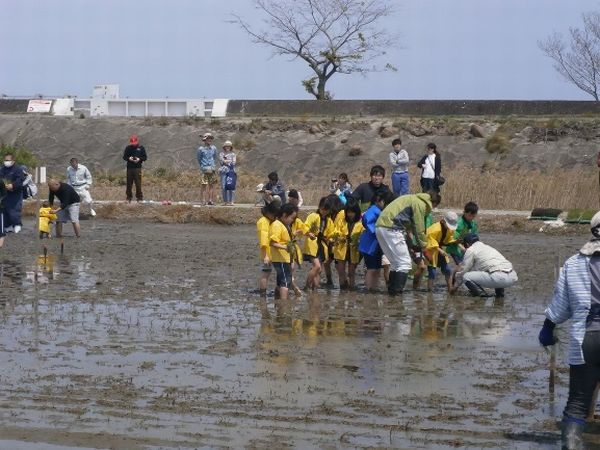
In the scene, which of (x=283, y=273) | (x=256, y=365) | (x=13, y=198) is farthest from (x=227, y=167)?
(x=256, y=365)

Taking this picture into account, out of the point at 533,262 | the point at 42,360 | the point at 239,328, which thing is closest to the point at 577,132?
the point at 533,262

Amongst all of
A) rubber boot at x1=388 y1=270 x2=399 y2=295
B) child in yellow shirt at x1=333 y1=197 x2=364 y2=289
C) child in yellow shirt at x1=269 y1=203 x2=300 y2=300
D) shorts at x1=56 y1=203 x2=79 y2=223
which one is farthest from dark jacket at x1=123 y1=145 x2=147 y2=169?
child in yellow shirt at x1=269 y1=203 x2=300 y2=300

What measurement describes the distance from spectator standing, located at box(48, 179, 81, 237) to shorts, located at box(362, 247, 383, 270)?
739 centimetres

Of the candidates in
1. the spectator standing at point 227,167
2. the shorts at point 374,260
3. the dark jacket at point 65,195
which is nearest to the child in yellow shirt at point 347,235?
the shorts at point 374,260

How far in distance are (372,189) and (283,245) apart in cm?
244

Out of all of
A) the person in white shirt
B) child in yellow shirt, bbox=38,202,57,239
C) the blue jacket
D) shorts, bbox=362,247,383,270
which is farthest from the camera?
the person in white shirt

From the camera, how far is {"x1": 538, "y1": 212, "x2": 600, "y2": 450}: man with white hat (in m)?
7.97

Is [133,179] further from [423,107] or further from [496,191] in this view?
[423,107]

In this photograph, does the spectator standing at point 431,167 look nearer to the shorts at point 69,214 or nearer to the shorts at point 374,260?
the shorts at point 69,214

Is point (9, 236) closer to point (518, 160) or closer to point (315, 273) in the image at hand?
point (315, 273)

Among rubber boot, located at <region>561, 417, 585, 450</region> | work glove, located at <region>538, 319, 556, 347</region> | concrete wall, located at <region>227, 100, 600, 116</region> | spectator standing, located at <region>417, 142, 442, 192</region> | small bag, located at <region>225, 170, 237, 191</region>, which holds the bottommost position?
rubber boot, located at <region>561, 417, 585, 450</region>

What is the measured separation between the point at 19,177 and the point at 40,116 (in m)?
27.3

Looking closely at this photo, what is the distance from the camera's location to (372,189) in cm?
1647

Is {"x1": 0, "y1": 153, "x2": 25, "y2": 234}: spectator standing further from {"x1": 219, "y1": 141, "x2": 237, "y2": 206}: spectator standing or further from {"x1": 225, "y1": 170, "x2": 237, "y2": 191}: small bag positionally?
{"x1": 225, "y1": 170, "x2": 237, "y2": 191}: small bag
